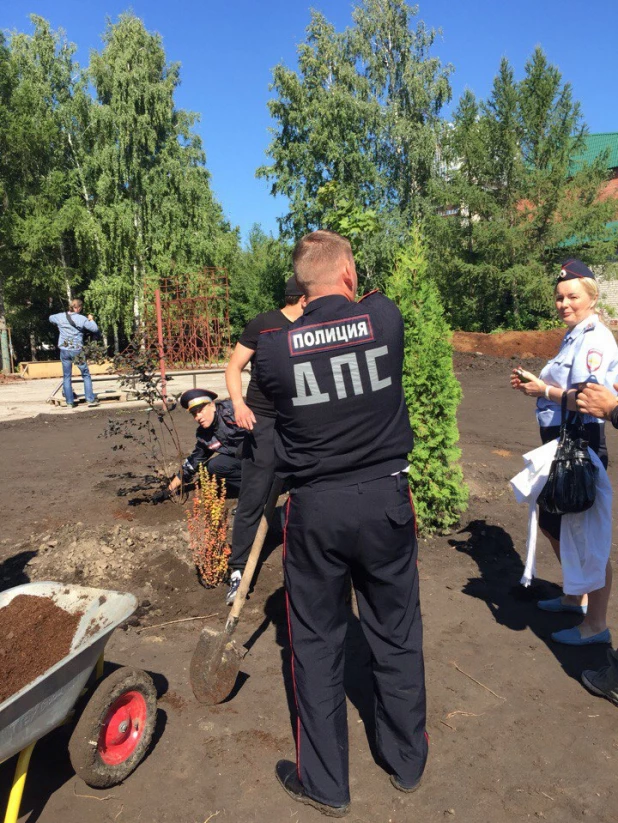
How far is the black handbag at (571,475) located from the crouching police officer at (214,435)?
2.33 m

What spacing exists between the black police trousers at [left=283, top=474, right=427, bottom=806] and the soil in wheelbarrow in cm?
101

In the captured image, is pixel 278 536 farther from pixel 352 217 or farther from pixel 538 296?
pixel 538 296

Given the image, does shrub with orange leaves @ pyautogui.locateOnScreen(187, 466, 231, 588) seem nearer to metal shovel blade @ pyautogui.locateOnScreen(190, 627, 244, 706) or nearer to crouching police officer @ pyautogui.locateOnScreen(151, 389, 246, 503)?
crouching police officer @ pyautogui.locateOnScreen(151, 389, 246, 503)

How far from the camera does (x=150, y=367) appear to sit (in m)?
5.33

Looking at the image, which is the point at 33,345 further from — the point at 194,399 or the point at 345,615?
the point at 345,615

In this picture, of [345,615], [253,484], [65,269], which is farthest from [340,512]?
[65,269]

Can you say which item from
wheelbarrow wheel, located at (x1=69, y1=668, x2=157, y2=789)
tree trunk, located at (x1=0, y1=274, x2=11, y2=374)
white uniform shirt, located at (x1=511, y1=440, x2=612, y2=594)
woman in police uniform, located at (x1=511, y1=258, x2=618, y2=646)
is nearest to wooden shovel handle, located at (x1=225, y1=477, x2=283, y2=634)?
wheelbarrow wheel, located at (x1=69, y1=668, x2=157, y2=789)

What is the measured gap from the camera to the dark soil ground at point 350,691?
2.42m

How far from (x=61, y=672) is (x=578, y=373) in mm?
2603

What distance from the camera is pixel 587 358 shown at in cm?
318

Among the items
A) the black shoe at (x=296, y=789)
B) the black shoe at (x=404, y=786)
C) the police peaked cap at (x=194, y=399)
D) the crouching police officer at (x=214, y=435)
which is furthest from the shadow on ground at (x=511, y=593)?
the police peaked cap at (x=194, y=399)

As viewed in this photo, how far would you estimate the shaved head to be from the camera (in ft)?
7.71

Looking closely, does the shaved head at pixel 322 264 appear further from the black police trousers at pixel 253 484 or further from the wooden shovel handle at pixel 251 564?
the black police trousers at pixel 253 484

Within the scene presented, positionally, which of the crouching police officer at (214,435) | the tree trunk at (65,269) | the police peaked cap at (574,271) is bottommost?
the crouching police officer at (214,435)
